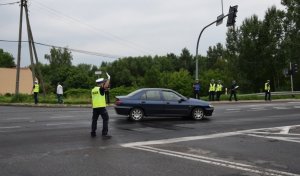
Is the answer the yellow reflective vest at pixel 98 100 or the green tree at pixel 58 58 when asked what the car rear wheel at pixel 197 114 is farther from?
the green tree at pixel 58 58

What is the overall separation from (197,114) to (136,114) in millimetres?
2423

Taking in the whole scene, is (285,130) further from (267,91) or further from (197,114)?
(267,91)

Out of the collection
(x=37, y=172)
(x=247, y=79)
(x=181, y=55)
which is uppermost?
(x=181, y=55)

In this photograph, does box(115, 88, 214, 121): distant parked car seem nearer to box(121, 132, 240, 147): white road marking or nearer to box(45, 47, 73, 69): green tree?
box(121, 132, 240, 147): white road marking

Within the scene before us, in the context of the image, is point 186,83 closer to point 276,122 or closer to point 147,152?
point 276,122

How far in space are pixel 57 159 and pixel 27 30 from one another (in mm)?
28615

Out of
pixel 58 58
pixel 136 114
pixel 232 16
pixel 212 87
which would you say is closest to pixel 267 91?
pixel 212 87

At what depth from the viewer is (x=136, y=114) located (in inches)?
689

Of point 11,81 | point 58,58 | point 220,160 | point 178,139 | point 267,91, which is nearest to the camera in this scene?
point 220,160

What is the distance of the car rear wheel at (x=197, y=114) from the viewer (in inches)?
711

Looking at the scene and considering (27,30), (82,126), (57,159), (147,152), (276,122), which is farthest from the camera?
(27,30)

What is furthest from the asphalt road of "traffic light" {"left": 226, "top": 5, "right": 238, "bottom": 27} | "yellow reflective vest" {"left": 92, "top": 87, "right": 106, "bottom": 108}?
"traffic light" {"left": 226, "top": 5, "right": 238, "bottom": 27}

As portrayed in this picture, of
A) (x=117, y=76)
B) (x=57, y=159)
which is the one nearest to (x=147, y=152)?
(x=57, y=159)

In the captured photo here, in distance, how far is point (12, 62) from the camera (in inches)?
4582
